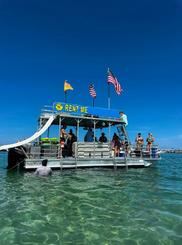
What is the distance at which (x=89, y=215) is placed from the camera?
7926 millimetres

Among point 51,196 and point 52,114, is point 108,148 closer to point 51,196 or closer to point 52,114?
point 52,114

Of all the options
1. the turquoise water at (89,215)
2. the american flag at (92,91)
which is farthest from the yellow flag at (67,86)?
the turquoise water at (89,215)

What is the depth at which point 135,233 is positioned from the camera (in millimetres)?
6516

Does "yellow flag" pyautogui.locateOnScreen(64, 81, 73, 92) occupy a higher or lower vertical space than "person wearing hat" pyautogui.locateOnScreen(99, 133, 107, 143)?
higher

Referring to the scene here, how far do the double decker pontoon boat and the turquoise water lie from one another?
640 centimetres

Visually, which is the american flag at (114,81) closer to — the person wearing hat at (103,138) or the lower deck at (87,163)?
the person wearing hat at (103,138)

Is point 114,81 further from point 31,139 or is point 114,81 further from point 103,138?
point 31,139

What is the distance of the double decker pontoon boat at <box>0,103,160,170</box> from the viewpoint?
62.2ft

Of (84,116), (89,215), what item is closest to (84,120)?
(84,116)

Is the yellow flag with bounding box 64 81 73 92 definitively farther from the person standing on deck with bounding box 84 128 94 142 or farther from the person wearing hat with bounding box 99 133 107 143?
the person wearing hat with bounding box 99 133 107 143

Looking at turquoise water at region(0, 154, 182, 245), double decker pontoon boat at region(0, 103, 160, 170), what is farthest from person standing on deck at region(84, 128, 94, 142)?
turquoise water at region(0, 154, 182, 245)

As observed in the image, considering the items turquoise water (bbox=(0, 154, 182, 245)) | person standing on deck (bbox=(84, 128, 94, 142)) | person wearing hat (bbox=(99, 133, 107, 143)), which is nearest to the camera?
turquoise water (bbox=(0, 154, 182, 245))

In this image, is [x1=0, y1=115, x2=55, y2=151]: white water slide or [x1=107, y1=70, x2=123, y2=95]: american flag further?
[x1=107, y1=70, x2=123, y2=95]: american flag

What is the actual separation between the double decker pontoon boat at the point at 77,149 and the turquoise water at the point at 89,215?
21.0 ft
